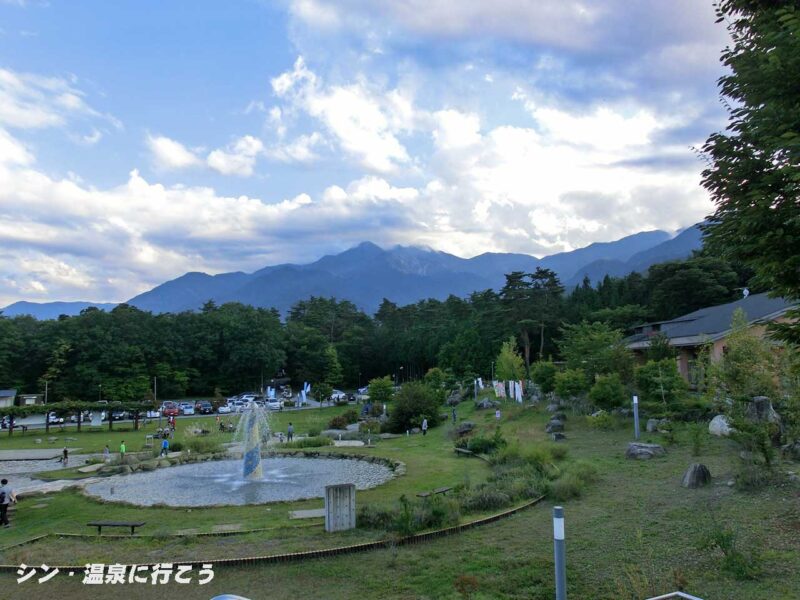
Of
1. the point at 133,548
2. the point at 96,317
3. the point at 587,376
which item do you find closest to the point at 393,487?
the point at 133,548

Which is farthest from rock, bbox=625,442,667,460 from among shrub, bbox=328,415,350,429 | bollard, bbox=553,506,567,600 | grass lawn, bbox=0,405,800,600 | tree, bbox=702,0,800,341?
shrub, bbox=328,415,350,429

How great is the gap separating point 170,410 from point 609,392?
134 ft

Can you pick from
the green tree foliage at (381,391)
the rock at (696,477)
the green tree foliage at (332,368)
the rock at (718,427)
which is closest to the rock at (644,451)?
the rock at (718,427)

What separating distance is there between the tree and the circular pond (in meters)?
13.0

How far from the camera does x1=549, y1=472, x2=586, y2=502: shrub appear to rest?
12625 millimetres

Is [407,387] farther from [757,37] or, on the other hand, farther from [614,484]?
[757,37]

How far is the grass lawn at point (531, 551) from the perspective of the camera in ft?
24.5

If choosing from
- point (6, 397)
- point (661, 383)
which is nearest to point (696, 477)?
point (661, 383)

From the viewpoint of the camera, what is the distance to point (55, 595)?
8.62 metres

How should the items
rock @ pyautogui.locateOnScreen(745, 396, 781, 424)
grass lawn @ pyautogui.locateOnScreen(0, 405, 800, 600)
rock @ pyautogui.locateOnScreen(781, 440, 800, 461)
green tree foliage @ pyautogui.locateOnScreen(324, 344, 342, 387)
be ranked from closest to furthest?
grass lawn @ pyautogui.locateOnScreen(0, 405, 800, 600) < rock @ pyautogui.locateOnScreen(781, 440, 800, 461) < rock @ pyautogui.locateOnScreen(745, 396, 781, 424) < green tree foliage @ pyautogui.locateOnScreen(324, 344, 342, 387)

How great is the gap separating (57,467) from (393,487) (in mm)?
17056

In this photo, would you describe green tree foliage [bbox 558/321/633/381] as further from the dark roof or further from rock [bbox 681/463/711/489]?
rock [bbox 681/463/711/489]

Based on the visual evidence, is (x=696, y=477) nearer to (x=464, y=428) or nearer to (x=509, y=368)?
(x=464, y=428)

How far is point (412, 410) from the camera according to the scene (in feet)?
109
